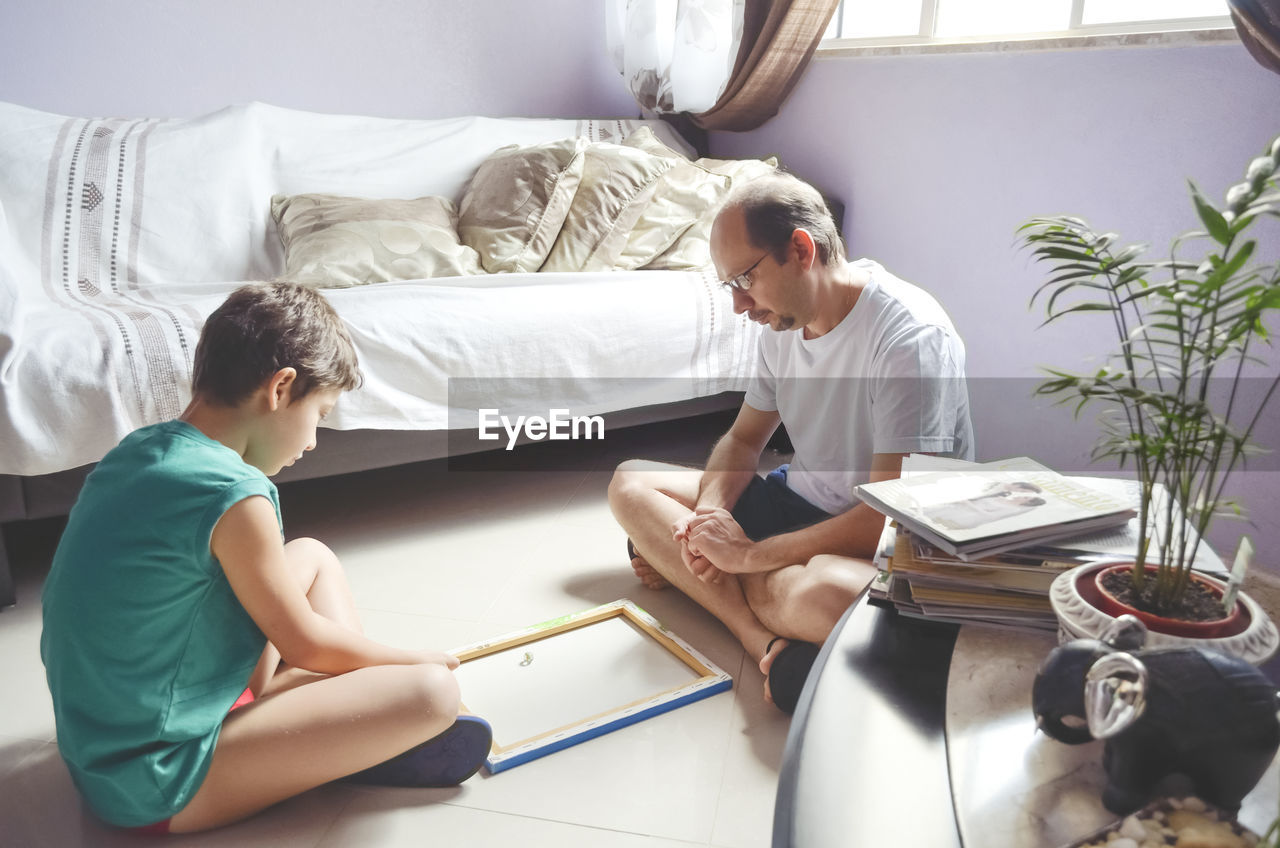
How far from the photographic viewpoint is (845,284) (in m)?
1.56

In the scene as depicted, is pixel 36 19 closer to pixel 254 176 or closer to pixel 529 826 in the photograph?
pixel 254 176

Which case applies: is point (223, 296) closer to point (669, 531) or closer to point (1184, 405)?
point (669, 531)

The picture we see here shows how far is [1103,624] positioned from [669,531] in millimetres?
1106

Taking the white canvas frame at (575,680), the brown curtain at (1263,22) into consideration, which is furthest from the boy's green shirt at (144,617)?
the brown curtain at (1263,22)

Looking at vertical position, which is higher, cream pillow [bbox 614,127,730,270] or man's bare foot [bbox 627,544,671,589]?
cream pillow [bbox 614,127,730,270]

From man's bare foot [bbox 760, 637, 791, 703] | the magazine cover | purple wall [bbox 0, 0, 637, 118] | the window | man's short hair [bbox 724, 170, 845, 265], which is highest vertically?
the window

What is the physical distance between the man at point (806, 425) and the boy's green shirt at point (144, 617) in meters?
0.80

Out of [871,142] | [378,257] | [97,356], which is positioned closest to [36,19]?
[378,257]

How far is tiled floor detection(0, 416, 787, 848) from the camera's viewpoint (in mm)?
1207

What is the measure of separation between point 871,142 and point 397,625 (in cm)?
194

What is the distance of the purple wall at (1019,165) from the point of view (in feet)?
6.31

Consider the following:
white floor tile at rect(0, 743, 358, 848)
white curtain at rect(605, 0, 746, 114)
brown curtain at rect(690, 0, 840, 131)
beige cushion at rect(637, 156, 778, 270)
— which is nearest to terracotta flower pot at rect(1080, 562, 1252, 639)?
white floor tile at rect(0, 743, 358, 848)

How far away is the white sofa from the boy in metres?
0.73

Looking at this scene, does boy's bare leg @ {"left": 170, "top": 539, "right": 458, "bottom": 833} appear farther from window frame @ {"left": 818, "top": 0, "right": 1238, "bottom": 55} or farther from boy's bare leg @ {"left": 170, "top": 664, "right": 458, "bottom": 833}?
window frame @ {"left": 818, "top": 0, "right": 1238, "bottom": 55}
